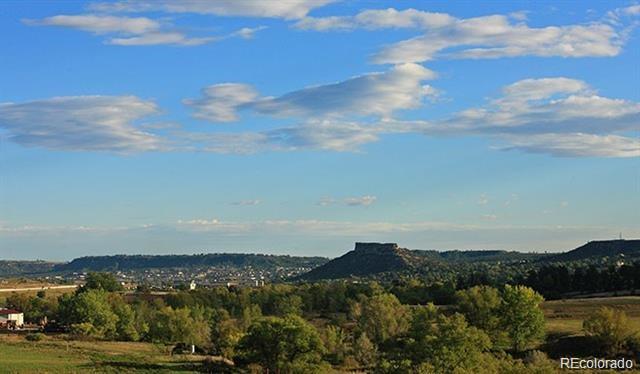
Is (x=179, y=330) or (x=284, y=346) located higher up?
(x=284, y=346)

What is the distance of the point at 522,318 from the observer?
95688 millimetres

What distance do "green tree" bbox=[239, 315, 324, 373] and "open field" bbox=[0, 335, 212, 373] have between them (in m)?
6.93

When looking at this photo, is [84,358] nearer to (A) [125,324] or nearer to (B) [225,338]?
(B) [225,338]

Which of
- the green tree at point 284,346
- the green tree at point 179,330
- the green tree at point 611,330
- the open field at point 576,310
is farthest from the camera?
the green tree at point 179,330

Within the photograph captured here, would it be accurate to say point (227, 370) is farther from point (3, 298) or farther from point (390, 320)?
point (3, 298)

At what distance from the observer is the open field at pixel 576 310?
102312mm

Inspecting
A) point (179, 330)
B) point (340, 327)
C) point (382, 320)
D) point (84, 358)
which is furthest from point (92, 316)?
point (382, 320)

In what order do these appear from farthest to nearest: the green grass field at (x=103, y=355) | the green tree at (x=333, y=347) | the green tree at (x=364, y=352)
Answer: the green tree at (x=333, y=347) → the green tree at (x=364, y=352) → the green grass field at (x=103, y=355)

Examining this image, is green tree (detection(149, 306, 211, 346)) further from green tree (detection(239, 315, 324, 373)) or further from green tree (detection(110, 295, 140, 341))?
green tree (detection(239, 315, 324, 373))

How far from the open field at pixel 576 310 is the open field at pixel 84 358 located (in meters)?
48.1

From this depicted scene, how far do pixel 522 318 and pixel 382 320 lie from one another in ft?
73.4

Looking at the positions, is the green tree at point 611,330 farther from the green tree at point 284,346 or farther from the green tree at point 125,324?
the green tree at point 125,324

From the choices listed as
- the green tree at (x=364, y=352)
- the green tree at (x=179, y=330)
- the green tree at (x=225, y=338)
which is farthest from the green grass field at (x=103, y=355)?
the green tree at (x=364, y=352)

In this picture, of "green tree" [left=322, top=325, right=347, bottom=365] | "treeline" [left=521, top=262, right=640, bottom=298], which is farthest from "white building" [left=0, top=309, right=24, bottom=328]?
"treeline" [left=521, top=262, right=640, bottom=298]
